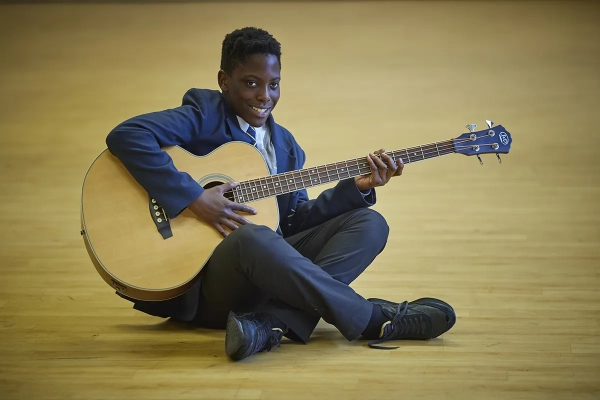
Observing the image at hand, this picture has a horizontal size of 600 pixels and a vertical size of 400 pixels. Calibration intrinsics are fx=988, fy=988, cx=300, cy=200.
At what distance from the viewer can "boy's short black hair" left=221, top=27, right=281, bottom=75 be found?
9.52ft

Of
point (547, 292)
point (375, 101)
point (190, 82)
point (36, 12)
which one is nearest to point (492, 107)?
point (375, 101)

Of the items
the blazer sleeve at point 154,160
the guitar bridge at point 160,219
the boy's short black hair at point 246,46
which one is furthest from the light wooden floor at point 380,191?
the boy's short black hair at point 246,46

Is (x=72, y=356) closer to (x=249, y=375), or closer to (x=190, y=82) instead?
(x=249, y=375)

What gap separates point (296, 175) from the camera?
283cm

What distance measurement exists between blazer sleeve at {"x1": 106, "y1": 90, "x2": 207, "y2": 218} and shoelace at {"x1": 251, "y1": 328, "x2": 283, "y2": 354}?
404 mm

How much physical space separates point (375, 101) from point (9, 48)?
2392 millimetres

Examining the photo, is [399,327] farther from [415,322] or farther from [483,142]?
[483,142]

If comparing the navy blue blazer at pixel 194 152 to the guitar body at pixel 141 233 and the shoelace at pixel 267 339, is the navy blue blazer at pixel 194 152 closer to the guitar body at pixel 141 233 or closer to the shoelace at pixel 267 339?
the guitar body at pixel 141 233

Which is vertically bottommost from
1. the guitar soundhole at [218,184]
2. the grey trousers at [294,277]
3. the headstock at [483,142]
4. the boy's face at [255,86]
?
the grey trousers at [294,277]

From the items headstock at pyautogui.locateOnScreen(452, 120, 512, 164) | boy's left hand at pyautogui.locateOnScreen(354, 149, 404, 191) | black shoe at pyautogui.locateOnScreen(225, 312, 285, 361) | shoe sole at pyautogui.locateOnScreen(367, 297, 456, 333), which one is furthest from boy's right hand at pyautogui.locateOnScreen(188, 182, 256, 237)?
headstock at pyautogui.locateOnScreen(452, 120, 512, 164)

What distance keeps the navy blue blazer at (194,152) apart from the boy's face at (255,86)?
0.05 meters

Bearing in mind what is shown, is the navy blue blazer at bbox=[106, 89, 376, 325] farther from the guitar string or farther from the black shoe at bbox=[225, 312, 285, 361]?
the black shoe at bbox=[225, 312, 285, 361]

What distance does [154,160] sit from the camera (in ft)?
8.87

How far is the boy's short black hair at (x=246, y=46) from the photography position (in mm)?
2900
